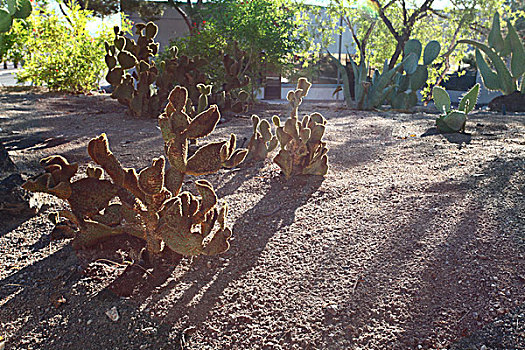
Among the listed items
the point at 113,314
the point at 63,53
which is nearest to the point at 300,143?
the point at 113,314

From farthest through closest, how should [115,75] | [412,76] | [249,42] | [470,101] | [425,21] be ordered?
[425,21]
[249,42]
[412,76]
[115,75]
[470,101]

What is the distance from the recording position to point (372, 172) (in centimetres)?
295

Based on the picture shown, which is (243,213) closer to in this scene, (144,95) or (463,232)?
(463,232)

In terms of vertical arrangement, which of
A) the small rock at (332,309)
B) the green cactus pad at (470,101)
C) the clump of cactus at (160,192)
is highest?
the green cactus pad at (470,101)

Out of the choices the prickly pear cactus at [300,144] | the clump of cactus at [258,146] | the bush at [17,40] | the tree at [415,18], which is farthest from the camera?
the tree at [415,18]

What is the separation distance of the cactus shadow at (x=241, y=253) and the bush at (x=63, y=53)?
5.65 metres

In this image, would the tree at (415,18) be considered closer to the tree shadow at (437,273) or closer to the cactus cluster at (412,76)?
the cactus cluster at (412,76)

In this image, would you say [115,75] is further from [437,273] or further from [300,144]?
[437,273]

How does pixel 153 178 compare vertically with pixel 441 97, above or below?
below

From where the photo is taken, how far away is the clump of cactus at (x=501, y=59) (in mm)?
6816

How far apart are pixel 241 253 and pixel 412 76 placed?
233 inches

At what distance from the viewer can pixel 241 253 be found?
189 cm

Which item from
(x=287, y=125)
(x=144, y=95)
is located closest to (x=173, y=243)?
(x=287, y=125)

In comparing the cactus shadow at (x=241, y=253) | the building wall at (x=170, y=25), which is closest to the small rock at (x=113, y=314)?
the cactus shadow at (x=241, y=253)
